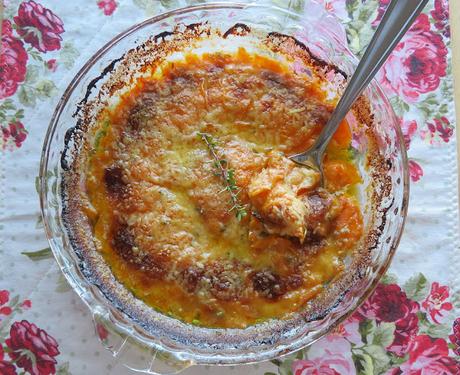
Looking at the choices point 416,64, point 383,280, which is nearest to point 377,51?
point 416,64

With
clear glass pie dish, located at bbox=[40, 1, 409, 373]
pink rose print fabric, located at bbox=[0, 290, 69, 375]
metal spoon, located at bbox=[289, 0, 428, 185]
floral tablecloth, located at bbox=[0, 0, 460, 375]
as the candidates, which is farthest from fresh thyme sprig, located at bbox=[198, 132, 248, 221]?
pink rose print fabric, located at bbox=[0, 290, 69, 375]

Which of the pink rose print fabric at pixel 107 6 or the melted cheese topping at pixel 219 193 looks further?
the pink rose print fabric at pixel 107 6

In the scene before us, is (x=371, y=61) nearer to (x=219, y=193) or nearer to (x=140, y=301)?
(x=219, y=193)

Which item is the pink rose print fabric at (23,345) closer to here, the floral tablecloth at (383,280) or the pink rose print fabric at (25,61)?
the floral tablecloth at (383,280)

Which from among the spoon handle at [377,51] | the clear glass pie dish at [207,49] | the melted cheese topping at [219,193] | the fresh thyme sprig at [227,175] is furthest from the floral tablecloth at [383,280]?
the fresh thyme sprig at [227,175]

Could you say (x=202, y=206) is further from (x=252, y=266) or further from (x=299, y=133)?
(x=299, y=133)

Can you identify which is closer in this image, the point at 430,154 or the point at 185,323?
the point at 185,323

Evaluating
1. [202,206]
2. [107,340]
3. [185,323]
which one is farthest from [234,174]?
[107,340]
